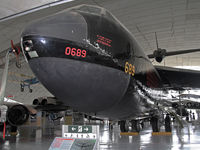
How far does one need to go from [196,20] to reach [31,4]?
13908mm

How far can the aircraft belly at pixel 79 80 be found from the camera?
7.25 feet

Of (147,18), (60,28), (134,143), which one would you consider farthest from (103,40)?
(147,18)

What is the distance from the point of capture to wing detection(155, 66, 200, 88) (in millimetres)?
7876

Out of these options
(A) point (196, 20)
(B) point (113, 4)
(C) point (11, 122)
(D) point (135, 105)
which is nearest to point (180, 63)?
(A) point (196, 20)

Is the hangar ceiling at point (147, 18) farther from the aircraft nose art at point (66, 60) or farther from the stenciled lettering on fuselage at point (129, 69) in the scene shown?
the aircraft nose art at point (66, 60)

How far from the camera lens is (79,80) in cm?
230

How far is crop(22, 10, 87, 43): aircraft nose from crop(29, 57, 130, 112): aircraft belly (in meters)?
0.28

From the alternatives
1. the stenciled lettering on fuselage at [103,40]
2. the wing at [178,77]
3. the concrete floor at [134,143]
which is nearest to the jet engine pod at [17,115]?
the concrete floor at [134,143]

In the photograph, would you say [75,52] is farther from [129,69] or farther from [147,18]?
[147,18]

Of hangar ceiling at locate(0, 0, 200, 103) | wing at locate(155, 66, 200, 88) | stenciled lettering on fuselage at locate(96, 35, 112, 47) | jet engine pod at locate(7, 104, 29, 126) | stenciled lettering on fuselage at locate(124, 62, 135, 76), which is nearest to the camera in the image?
stenciled lettering on fuselage at locate(96, 35, 112, 47)

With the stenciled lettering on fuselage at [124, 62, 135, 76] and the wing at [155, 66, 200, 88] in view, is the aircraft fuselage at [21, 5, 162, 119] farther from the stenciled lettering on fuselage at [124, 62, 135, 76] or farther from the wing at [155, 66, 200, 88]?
the wing at [155, 66, 200, 88]

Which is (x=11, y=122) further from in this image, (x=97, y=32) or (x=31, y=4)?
(x=97, y=32)

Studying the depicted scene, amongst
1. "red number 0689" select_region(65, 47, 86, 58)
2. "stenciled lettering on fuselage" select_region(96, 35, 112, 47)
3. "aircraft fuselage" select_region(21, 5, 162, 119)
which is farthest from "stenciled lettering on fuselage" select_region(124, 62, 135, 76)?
"red number 0689" select_region(65, 47, 86, 58)

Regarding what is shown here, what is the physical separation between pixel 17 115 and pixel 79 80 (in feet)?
29.4
